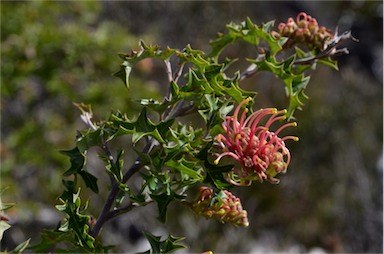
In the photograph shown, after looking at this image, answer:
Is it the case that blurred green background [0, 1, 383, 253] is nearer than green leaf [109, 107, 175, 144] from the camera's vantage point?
No

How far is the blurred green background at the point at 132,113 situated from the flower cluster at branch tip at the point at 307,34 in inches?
27.5

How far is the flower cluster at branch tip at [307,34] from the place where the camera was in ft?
4.30

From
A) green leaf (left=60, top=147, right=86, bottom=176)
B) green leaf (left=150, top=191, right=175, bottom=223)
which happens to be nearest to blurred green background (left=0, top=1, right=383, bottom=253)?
green leaf (left=60, top=147, right=86, bottom=176)

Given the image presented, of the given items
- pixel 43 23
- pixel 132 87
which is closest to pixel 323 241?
pixel 132 87

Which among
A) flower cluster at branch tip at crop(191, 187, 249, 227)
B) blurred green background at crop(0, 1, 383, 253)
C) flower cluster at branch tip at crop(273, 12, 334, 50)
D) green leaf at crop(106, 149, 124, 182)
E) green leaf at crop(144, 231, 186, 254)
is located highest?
flower cluster at branch tip at crop(273, 12, 334, 50)

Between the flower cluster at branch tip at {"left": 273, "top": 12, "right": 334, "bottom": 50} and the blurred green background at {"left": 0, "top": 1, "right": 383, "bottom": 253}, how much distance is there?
70 centimetres

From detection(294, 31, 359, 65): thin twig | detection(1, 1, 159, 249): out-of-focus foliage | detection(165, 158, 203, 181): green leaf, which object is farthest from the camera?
detection(1, 1, 159, 249): out-of-focus foliage

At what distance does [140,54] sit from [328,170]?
4.99 meters

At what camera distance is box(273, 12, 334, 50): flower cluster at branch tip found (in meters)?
1.31

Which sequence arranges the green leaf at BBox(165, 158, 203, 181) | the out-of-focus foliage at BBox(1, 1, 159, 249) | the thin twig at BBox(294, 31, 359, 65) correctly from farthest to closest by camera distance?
the out-of-focus foliage at BBox(1, 1, 159, 249)
the thin twig at BBox(294, 31, 359, 65)
the green leaf at BBox(165, 158, 203, 181)

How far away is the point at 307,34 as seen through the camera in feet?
4.31

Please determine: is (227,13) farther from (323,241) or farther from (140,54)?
(140,54)

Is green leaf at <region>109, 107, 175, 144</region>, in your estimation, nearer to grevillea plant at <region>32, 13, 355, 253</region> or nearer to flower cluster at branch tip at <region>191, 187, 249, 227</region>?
grevillea plant at <region>32, 13, 355, 253</region>

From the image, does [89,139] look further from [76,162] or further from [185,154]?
[185,154]
